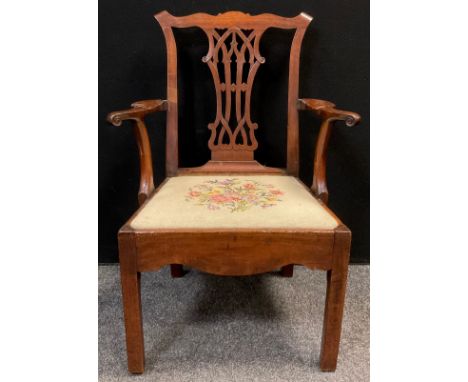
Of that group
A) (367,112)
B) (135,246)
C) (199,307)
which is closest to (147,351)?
(199,307)

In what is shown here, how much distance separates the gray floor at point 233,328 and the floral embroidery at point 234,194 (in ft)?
1.41

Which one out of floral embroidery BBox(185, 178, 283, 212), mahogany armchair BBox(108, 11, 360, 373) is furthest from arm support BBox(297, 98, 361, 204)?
floral embroidery BBox(185, 178, 283, 212)

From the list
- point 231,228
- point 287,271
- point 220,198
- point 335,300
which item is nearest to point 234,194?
point 220,198

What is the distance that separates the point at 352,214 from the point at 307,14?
30.6 inches

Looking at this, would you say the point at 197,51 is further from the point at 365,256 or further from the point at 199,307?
the point at 365,256

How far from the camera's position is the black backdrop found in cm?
148

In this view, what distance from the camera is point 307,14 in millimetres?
1433

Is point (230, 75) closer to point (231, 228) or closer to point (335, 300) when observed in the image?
point (231, 228)

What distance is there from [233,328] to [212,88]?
85 cm

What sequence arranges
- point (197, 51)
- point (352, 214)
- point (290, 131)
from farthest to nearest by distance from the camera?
point (352, 214)
point (197, 51)
point (290, 131)

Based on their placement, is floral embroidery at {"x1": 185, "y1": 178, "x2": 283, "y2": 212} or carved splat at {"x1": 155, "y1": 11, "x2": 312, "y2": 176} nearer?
floral embroidery at {"x1": 185, "y1": 178, "x2": 283, "y2": 212}

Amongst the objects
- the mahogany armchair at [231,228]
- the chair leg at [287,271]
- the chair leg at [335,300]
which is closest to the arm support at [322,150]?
the mahogany armchair at [231,228]

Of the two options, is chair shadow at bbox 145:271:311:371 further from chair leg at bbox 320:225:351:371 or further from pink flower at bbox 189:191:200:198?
pink flower at bbox 189:191:200:198

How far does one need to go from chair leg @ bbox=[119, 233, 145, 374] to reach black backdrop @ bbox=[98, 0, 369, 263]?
681mm
